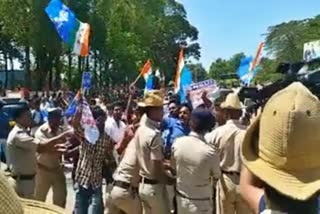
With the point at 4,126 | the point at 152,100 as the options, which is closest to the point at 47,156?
the point at 152,100

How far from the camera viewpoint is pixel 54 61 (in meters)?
40.5

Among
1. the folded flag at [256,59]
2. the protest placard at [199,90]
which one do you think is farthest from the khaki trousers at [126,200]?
the folded flag at [256,59]

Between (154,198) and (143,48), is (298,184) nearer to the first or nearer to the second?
(154,198)

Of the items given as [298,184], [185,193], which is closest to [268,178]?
[298,184]

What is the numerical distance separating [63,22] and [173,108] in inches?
89.6

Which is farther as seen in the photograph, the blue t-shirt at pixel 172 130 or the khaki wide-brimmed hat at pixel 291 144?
the blue t-shirt at pixel 172 130

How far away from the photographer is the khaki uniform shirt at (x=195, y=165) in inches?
252

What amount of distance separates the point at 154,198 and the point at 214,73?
363 feet

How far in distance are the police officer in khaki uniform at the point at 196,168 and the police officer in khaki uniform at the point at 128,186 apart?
554mm

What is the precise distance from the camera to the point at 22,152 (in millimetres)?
7527

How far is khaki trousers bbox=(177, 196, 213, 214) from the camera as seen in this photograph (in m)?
6.51

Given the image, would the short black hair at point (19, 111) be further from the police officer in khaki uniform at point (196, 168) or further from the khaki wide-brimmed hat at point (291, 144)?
the khaki wide-brimmed hat at point (291, 144)

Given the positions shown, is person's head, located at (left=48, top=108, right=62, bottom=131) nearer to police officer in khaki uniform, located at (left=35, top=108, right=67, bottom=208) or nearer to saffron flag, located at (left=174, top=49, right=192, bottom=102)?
police officer in khaki uniform, located at (left=35, top=108, right=67, bottom=208)

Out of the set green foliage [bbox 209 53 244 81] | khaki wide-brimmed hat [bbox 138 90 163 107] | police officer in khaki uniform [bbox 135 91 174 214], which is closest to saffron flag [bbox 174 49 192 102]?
khaki wide-brimmed hat [bbox 138 90 163 107]
